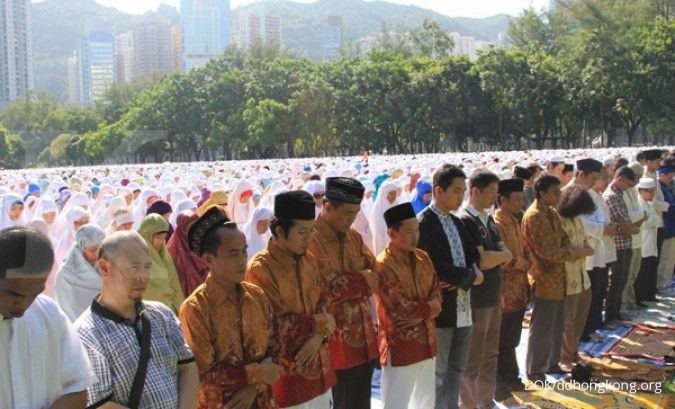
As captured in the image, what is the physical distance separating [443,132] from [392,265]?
1757 inches

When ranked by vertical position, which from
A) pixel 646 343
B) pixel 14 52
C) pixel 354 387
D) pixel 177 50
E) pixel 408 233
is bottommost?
pixel 646 343

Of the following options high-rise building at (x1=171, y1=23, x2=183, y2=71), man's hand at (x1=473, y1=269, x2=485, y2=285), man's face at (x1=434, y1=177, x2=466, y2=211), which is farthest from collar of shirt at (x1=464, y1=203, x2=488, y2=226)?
high-rise building at (x1=171, y1=23, x2=183, y2=71)

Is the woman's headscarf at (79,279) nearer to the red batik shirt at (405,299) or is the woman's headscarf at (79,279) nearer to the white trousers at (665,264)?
the red batik shirt at (405,299)

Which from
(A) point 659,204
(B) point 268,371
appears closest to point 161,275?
(B) point 268,371

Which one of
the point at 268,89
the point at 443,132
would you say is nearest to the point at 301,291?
the point at 443,132

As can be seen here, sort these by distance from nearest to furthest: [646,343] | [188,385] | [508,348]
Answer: [188,385]
[508,348]
[646,343]

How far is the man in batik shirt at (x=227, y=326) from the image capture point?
9.92 feet

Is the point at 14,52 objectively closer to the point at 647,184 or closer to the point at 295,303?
the point at 647,184

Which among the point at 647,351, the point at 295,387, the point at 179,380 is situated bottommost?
the point at 647,351

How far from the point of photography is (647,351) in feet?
22.1

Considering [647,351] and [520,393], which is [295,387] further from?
[647,351]

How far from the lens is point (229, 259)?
122 inches

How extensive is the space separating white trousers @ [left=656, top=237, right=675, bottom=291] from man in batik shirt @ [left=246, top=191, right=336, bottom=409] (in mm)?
6920

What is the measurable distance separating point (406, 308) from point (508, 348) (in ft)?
5.31
